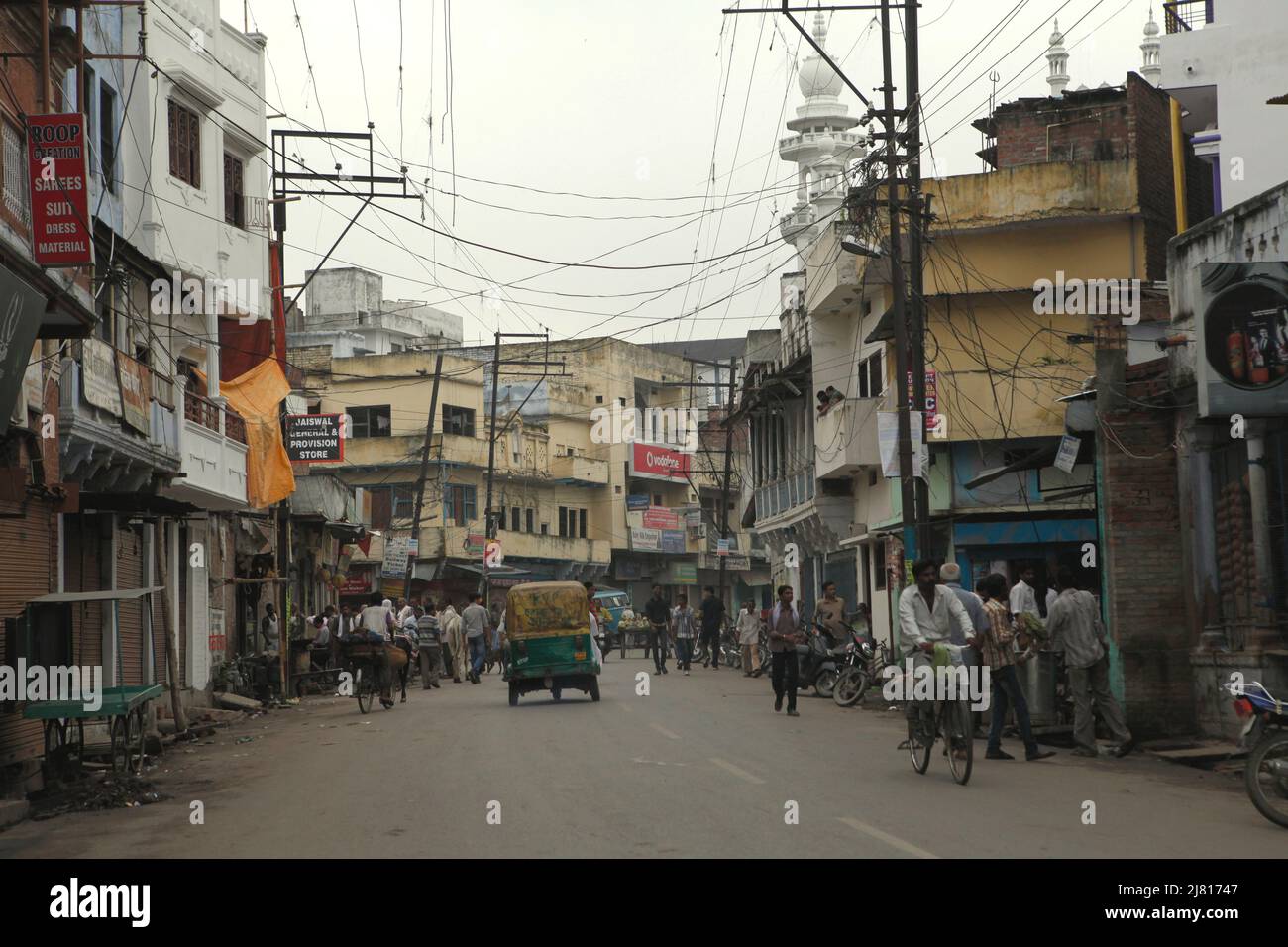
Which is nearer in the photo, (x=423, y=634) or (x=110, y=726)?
(x=110, y=726)

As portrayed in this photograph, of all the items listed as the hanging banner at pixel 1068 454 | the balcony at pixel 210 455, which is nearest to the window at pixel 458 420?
the balcony at pixel 210 455

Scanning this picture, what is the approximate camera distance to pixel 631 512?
261 feet

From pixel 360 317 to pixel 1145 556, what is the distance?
60038 millimetres

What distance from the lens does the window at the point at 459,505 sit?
67188 millimetres

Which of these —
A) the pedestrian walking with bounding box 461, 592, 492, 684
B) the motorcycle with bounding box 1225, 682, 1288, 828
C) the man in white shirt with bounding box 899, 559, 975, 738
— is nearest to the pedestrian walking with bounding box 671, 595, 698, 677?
the pedestrian walking with bounding box 461, 592, 492, 684

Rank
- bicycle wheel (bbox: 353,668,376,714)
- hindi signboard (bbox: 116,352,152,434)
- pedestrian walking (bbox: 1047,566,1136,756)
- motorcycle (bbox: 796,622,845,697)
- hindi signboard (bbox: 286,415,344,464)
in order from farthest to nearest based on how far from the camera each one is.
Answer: hindi signboard (bbox: 286,415,344,464) → motorcycle (bbox: 796,622,845,697) → bicycle wheel (bbox: 353,668,376,714) → hindi signboard (bbox: 116,352,152,434) → pedestrian walking (bbox: 1047,566,1136,756)

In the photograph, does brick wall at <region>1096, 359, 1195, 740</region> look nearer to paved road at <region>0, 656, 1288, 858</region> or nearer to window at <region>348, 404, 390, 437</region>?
paved road at <region>0, 656, 1288, 858</region>

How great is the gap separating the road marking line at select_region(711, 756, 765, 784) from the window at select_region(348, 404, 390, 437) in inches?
2161

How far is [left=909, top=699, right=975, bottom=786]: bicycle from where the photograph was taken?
13016mm

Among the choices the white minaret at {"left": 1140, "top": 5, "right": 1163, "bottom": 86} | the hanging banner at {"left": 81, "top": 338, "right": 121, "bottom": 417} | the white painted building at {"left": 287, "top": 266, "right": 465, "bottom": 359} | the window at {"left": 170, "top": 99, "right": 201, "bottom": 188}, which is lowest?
the hanging banner at {"left": 81, "top": 338, "right": 121, "bottom": 417}

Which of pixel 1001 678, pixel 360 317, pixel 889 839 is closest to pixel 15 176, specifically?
pixel 889 839

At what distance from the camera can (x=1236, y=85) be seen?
23.8 metres

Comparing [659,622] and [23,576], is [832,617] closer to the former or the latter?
[659,622]
